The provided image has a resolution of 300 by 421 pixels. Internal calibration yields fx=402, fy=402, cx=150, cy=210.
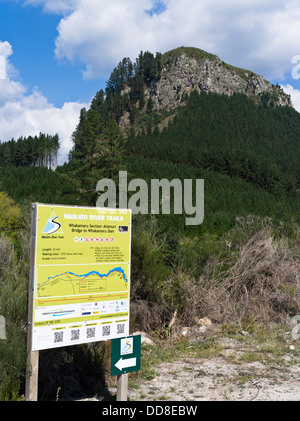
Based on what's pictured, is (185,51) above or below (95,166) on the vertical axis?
above

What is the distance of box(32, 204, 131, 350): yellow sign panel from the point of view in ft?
13.1

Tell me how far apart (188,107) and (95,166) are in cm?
10018

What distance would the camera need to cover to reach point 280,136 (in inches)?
5133

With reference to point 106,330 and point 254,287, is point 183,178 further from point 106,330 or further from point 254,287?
point 106,330

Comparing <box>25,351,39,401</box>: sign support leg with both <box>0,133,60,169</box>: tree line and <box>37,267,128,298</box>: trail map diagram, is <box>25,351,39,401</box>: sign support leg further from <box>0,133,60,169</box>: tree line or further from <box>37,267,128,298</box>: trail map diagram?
<box>0,133,60,169</box>: tree line

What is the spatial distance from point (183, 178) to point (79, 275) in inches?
2838

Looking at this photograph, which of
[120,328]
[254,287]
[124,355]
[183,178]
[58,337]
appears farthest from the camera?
[183,178]

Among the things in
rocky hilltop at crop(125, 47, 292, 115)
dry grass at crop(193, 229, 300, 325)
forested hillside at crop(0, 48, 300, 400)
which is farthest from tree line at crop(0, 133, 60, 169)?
dry grass at crop(193, 229, 300, 325)

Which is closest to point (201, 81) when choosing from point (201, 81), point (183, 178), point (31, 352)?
point (201, 81)

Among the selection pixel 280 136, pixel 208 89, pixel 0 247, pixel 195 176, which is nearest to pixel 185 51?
pixel 208 89

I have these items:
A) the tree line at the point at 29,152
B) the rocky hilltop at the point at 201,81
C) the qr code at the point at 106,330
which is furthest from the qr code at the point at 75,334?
the rocky hilltop at the point at 201,81

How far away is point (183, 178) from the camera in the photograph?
75.7 m

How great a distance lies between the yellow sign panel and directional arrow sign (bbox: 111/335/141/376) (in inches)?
5.2
